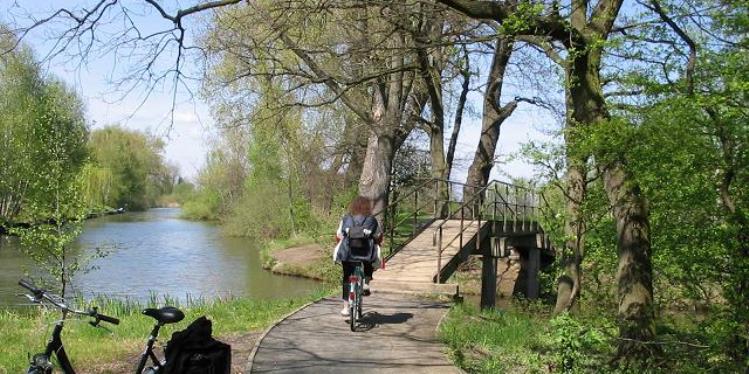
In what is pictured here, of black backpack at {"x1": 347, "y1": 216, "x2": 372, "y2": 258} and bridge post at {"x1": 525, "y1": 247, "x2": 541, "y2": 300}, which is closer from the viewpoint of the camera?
black backpack at {"x1": 347, "y1": 216, "x2": 372, "y2": 258}

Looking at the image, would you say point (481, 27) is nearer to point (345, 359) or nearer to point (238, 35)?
point (238, 35)

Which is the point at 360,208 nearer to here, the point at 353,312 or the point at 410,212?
the point at 353,312

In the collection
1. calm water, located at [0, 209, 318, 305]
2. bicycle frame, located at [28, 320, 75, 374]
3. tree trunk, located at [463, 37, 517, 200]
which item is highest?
tree trunk, located at [463, 37, 517, 200]

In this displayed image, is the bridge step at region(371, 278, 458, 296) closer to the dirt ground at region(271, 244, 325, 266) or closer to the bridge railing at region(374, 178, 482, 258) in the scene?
the bridge railing at region(374, 178, 482, 258)

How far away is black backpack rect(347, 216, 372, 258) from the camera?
9078 mm

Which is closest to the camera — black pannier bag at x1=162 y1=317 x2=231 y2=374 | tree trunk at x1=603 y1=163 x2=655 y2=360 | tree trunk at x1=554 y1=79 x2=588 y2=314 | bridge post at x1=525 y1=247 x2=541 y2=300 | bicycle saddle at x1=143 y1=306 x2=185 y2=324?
black pannier bag at x1=162 y1=317 x2=231 y2=374

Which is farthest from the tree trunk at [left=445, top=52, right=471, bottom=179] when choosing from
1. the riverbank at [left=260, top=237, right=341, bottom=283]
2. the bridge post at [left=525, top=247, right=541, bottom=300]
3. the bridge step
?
the bridge step

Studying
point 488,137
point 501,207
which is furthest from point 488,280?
point 488,137

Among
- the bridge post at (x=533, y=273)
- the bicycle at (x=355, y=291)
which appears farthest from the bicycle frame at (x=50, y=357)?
the bridge post at (x=533, y=273)

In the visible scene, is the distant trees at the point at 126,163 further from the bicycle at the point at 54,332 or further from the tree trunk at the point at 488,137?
the bicycle at the point at 54,332

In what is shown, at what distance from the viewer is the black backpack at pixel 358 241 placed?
9.08m

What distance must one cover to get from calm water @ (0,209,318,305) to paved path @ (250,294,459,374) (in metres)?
6.72

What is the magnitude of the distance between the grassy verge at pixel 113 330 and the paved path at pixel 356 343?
792mm

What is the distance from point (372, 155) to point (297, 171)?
64.4ft
